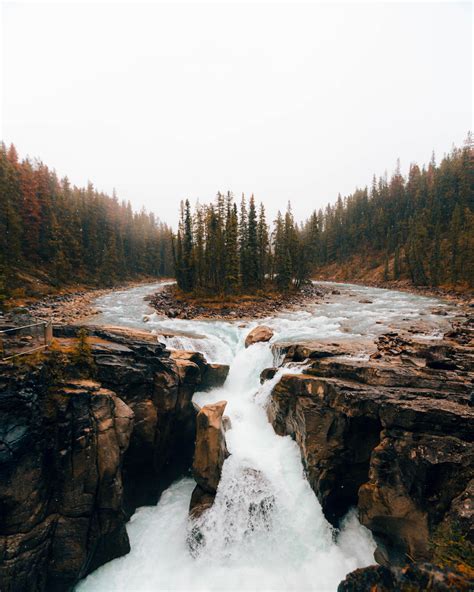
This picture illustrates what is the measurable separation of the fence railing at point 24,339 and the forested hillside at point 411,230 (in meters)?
65.0

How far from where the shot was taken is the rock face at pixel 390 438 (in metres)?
8.96

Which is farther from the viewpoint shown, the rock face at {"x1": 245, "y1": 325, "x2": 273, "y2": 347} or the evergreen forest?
the evergreen forest

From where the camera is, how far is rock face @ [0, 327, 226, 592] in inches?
372

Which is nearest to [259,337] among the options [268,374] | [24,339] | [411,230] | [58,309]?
[268,374]

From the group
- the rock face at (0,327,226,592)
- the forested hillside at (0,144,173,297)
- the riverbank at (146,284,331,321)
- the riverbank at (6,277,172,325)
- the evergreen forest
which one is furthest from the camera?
the evergreen forest

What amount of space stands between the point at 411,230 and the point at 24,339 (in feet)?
320

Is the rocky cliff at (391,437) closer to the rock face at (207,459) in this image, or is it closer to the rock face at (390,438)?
the rock face at (390,438)

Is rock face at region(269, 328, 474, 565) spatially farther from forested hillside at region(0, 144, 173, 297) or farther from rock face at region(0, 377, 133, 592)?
forested hillside at region(0, 144, 173, 297)

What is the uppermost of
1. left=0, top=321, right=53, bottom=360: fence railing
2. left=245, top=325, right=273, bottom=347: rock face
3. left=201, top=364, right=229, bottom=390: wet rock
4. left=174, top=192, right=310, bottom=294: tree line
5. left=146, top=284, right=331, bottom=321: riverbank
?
left=174, top=192, right=310, bottom=294: tree line

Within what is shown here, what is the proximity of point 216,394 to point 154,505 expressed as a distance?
289 inches

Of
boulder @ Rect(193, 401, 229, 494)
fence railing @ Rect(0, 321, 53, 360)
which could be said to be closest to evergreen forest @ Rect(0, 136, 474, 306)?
fence railing @ Rect(0, 321, 53, 360)

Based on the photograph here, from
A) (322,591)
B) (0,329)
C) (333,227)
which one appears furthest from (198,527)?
(333,227)

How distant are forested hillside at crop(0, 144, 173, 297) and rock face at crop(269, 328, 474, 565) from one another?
3835 centimetres

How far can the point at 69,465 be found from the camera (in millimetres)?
10656
